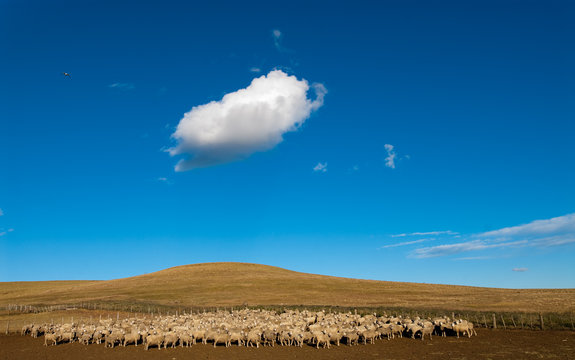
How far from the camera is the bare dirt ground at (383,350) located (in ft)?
66.4

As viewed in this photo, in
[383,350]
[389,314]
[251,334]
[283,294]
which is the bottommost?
[383,350]

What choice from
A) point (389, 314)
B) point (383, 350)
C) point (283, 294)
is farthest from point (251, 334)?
point (283, 294)

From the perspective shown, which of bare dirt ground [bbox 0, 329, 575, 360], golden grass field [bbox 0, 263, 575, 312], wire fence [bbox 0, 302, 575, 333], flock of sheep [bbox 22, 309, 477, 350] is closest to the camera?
bare dirt ground [bbox 0, 329, 575, 360]

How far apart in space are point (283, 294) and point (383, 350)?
150ft

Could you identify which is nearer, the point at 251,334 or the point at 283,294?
the point at 251,334

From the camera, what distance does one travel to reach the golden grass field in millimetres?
52938

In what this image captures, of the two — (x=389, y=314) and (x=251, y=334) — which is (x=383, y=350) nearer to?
(x=251, y=334)

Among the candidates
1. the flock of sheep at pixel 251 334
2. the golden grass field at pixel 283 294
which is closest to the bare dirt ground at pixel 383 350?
the flock of sheep at pixel 251 334

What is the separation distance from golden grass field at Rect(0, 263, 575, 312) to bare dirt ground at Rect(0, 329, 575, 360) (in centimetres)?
2323

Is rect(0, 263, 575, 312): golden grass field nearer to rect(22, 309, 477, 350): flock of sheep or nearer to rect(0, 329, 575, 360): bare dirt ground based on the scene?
rect(22, 309, 477, 350): flock of sheep

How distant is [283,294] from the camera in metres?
66.8

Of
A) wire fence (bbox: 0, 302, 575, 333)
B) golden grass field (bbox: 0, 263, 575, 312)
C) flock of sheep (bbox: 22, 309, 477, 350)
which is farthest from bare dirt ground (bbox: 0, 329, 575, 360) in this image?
golden grass field (bbox: 0, 263, 575, 312)

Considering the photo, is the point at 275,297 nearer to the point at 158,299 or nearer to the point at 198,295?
the point at 198,295

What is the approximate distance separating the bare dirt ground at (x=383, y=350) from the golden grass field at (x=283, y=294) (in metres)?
23.2
